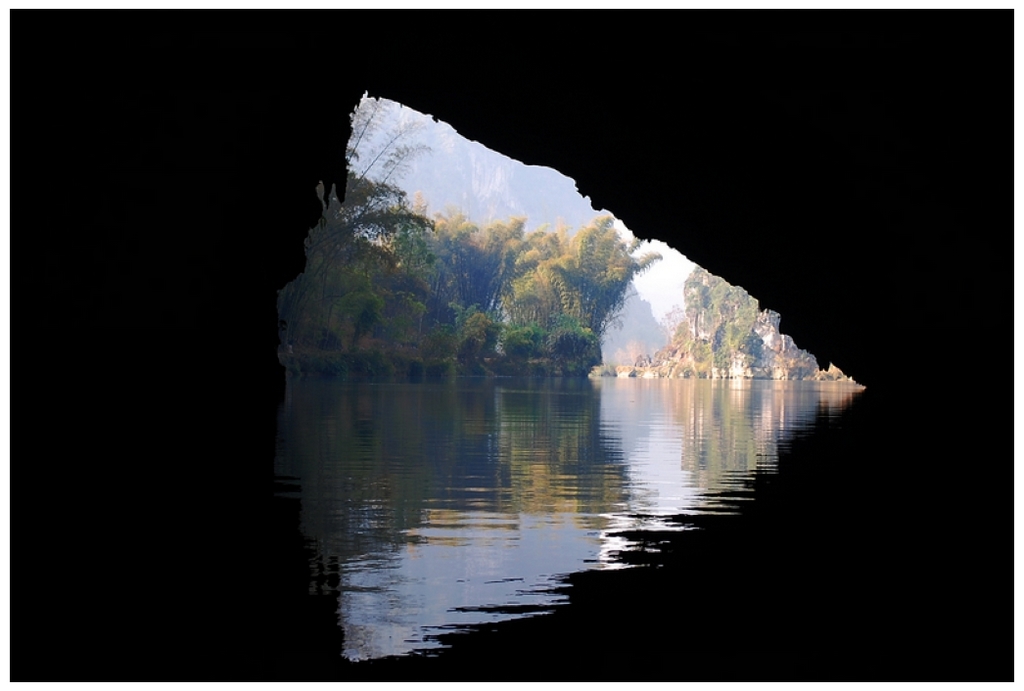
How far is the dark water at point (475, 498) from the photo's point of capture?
11.8 ft

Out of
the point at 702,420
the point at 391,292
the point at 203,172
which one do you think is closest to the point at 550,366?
the point at 391,292

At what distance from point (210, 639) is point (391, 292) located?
36.5 meters

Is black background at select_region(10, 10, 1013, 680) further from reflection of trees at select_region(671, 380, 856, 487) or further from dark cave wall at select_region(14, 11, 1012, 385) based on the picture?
reflection of trees at select_region(671, 380, 856, 487)

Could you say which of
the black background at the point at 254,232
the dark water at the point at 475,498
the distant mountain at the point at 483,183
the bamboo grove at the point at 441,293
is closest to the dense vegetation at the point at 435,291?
the bamboo grove at the point at 441,293

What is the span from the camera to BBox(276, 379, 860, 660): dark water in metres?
3.60

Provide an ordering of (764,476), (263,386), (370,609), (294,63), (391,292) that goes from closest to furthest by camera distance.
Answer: (370,609), (294,63), (764,476), (263,386), (391,292)

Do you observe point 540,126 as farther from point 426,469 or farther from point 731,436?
point 731,436

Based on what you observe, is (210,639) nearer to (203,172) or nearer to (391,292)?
(203,172)

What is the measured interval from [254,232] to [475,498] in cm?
206

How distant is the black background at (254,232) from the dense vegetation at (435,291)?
37.4 feet

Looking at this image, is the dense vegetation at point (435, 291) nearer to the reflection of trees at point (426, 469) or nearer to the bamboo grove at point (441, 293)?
the bamboo grove at point (441, 293)

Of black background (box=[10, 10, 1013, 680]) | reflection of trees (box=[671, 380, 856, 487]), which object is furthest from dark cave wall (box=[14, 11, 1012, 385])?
reflection of trees (box=[671, 380, 856, 487])

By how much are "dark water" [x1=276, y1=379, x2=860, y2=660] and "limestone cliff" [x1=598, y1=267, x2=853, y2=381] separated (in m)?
52.0

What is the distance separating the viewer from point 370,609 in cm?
344
